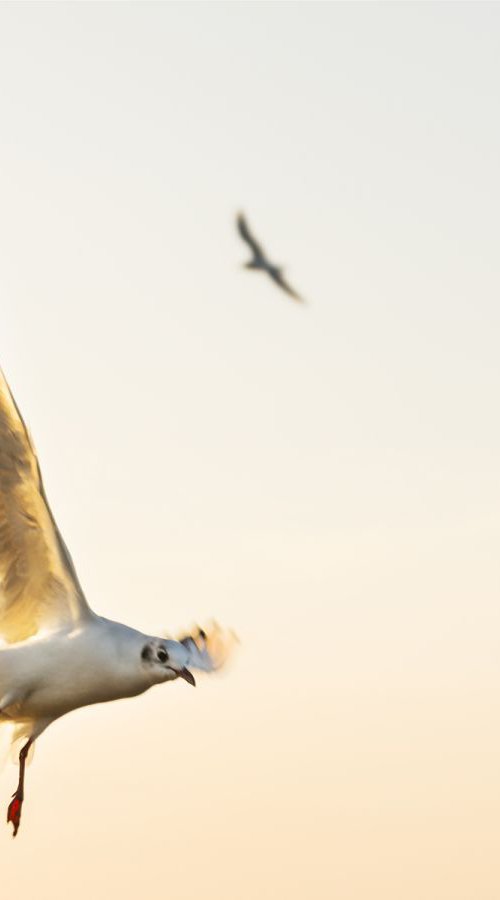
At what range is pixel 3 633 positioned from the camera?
20734mm

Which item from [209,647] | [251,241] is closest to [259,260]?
[251,241]

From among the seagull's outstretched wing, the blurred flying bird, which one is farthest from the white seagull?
the blurred flying bird

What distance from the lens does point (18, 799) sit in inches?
811

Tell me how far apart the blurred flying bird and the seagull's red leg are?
742 inches

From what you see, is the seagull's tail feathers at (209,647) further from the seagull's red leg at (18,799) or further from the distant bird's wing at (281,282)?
the distant bird's wing at (281,282)

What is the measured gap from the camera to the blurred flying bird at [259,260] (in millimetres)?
38250

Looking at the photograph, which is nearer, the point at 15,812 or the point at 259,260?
the point at 15,812

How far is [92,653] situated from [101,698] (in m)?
0.53

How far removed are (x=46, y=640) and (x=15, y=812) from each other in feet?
6.68

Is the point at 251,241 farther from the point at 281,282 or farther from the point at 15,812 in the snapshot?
the point at 15,812

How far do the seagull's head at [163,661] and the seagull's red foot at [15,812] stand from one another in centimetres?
224

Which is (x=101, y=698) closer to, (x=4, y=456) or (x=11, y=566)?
(x=11, y=566)

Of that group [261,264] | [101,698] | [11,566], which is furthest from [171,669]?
[261,264]

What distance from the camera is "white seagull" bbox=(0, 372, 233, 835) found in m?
19.5
